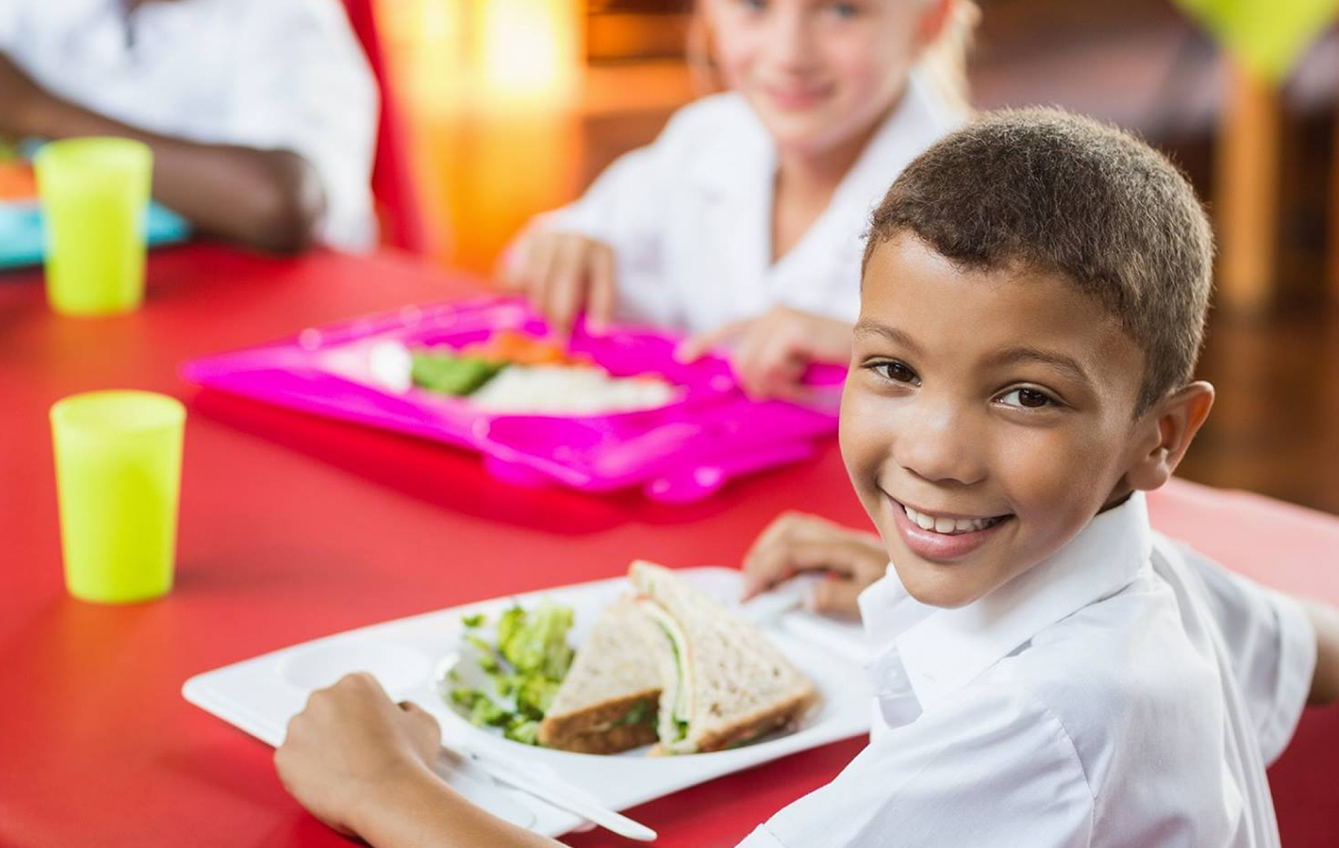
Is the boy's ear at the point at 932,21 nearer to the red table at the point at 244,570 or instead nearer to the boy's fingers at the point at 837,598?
the red table at the point at 244,570

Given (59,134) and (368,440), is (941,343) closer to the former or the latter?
(368,440)

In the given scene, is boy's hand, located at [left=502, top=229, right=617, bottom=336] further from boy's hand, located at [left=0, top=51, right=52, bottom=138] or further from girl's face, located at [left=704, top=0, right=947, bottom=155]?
boy's hand, located at [left=0, top=51, right=52, bottom=138]

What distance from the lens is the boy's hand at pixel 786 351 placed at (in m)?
1.42

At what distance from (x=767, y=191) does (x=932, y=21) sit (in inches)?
9.9

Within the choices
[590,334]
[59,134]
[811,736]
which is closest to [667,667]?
[811,736]

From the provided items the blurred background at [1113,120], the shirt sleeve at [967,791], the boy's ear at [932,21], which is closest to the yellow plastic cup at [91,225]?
the boy's ear at [932,21]

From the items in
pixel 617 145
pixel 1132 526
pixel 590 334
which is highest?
pixel 1132 526

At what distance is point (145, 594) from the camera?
3.55ft

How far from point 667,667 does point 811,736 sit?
10 cm

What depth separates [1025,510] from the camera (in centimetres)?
76

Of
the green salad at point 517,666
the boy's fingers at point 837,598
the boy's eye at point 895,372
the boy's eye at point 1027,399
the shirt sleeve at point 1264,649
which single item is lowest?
the green salad at point 517,666

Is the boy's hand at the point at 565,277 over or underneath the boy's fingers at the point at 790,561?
underneath

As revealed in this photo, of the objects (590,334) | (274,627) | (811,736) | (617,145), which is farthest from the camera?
(617,145)

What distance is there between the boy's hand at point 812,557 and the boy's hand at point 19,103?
1.33m
